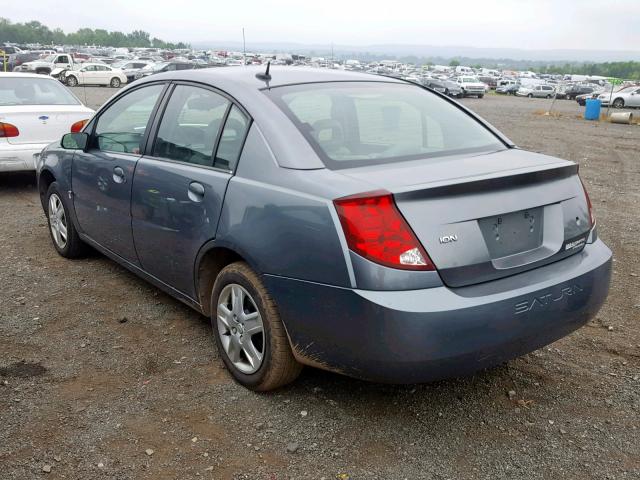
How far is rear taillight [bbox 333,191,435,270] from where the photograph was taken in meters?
2.64

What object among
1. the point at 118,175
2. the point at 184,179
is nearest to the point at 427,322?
the point at 184,179

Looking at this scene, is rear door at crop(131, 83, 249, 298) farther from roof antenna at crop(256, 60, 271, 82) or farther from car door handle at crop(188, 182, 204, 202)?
roof antenna at crop(256, 60, 271, 82)

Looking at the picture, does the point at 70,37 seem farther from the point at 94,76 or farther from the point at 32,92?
the point at 32,92

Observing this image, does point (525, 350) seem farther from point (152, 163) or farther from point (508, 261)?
point (152, 163)

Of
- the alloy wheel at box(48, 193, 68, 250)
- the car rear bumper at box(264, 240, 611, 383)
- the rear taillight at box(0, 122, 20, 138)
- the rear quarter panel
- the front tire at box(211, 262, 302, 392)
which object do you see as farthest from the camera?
the rear taillight at box(0, 122, 20, 138)

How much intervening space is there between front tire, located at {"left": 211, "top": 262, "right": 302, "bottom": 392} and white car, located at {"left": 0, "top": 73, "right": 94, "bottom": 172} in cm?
533

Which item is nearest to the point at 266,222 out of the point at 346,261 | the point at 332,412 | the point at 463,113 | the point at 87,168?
the point at 346,261

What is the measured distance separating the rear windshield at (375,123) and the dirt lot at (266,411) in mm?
1251

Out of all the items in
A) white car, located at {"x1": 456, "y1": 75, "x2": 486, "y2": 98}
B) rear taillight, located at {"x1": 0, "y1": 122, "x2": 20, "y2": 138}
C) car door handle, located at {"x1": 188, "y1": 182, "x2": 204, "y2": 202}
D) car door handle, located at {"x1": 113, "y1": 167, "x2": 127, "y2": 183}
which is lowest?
white car, located at {"x1": 456, "y1": 75, "x2": 486, "y2": 98}

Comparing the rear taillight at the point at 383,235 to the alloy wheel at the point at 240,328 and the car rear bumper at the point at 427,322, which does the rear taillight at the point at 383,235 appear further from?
the alloy wheel at the point at 240,328

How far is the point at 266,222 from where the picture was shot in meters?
3.01

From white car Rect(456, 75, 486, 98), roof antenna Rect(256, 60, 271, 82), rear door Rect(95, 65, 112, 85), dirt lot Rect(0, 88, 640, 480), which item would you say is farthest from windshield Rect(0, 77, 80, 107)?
white car Rect(456, 75, 486, 98)

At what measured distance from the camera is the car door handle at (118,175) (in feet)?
13.9

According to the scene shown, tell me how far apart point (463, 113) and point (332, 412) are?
6.61 feet
